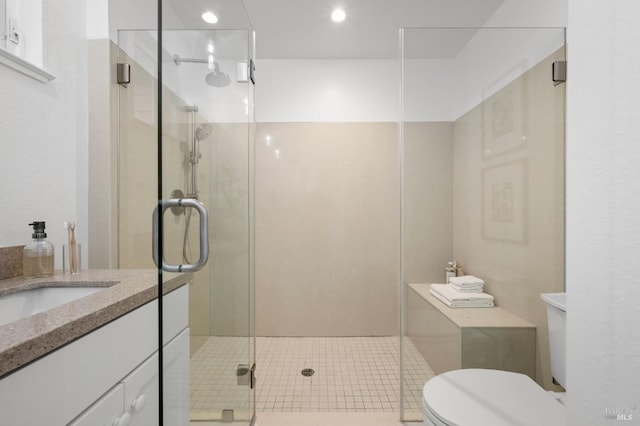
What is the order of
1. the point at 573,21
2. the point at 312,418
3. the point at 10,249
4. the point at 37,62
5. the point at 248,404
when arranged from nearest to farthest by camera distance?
1. the point at 573,21
2. the point at 10,249
3. the point at 37,62
4. the point at 248,404
5. the point at 312,418

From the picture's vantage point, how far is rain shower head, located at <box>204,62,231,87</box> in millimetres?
1181

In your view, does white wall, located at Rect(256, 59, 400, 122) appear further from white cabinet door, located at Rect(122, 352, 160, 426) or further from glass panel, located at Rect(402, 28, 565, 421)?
white cabinet door, located at Rect(122, 352, 160, 426)

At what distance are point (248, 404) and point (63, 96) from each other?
170 cm

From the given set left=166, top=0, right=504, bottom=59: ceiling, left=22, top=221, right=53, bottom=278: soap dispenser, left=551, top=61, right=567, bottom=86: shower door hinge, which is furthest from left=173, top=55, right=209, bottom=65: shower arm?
left=551, top=61, right=567, bottom=86: shower door hinge

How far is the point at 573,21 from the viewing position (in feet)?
1.51

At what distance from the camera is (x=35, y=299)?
98 centimetres

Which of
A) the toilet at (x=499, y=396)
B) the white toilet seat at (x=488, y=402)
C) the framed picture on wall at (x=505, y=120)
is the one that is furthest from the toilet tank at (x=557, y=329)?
the framed picture on wall at (x=505, y=120)

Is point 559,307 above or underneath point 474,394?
above

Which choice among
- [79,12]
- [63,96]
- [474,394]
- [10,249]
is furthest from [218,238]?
[79,12]

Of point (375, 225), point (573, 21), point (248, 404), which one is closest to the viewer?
point (573, 21)

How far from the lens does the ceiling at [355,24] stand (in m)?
1.57

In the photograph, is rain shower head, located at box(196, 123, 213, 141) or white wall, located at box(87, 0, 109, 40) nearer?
rain shower head, located at box(196, 123, 213, 141)

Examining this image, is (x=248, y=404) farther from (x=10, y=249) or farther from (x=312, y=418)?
(x=10, y=249)

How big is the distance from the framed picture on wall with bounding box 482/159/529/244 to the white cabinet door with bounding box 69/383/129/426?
1.52 m
